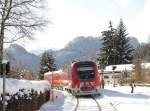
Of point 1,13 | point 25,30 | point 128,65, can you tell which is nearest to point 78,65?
point 25,30

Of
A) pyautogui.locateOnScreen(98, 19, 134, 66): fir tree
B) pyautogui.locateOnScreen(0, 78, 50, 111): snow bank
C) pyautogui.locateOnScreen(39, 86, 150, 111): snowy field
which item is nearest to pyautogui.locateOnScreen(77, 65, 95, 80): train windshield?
pyautogui.locateOnScreen(39, 86, 150, 111): snowy field

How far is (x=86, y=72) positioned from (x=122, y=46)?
2523 inches

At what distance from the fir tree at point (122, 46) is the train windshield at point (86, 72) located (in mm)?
62624

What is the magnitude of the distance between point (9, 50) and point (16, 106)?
51.6 feet

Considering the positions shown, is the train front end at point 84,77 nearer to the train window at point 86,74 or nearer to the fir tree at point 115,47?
the train window at point 86,74

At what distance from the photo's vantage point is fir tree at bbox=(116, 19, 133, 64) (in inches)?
3986

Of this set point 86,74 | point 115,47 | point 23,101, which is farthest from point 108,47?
point 23,101

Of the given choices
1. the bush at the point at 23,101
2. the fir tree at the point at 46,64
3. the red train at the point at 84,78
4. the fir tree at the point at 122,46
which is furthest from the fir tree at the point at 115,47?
the bush at the point at 23,101

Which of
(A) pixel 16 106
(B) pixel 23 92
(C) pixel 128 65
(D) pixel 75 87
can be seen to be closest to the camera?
(A) pixel 16 106

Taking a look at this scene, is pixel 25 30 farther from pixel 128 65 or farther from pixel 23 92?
pixel 128 65

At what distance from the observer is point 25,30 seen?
35406 millimetres

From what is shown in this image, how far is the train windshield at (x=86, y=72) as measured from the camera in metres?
→ 38.3

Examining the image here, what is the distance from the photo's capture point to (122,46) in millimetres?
101500

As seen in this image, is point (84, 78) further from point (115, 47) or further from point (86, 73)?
point (115, 47)
